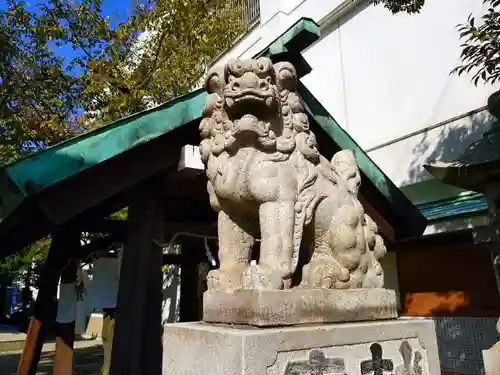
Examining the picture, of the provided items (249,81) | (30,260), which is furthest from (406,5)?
(30,260)

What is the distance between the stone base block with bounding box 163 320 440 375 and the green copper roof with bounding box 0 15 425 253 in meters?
1.31

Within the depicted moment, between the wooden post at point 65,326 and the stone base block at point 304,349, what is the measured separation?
136 inches

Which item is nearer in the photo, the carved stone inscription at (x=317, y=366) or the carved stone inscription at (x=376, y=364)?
the carved stone inscription at (x=317, y=366)

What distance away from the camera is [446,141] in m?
7.47

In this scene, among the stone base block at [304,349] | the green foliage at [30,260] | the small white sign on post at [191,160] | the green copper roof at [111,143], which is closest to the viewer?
the stone base block at [304,349]

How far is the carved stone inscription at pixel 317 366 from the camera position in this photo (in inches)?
86.2

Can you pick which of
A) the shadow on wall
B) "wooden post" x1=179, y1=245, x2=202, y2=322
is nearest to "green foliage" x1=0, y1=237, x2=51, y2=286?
"wooden post" x1=179, y1=245, x2=202, y2=322

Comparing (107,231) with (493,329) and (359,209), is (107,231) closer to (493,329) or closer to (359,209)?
(359,209)

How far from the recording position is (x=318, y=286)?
99.3 inches

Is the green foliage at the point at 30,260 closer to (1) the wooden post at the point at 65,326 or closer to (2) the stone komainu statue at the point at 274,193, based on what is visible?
(1) the wooden post at the point at 65,326

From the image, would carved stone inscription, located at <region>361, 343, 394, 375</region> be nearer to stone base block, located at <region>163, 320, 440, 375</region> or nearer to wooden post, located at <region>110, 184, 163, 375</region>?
stone base block, located at <region>163, 320, 440, 375</region>

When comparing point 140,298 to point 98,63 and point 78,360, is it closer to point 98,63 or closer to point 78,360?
point 98,63

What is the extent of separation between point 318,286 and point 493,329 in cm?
462

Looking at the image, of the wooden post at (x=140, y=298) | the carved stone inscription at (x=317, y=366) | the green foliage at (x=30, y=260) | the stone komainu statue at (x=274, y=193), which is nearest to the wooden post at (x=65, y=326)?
the green foliage at (x=30, y=260)
